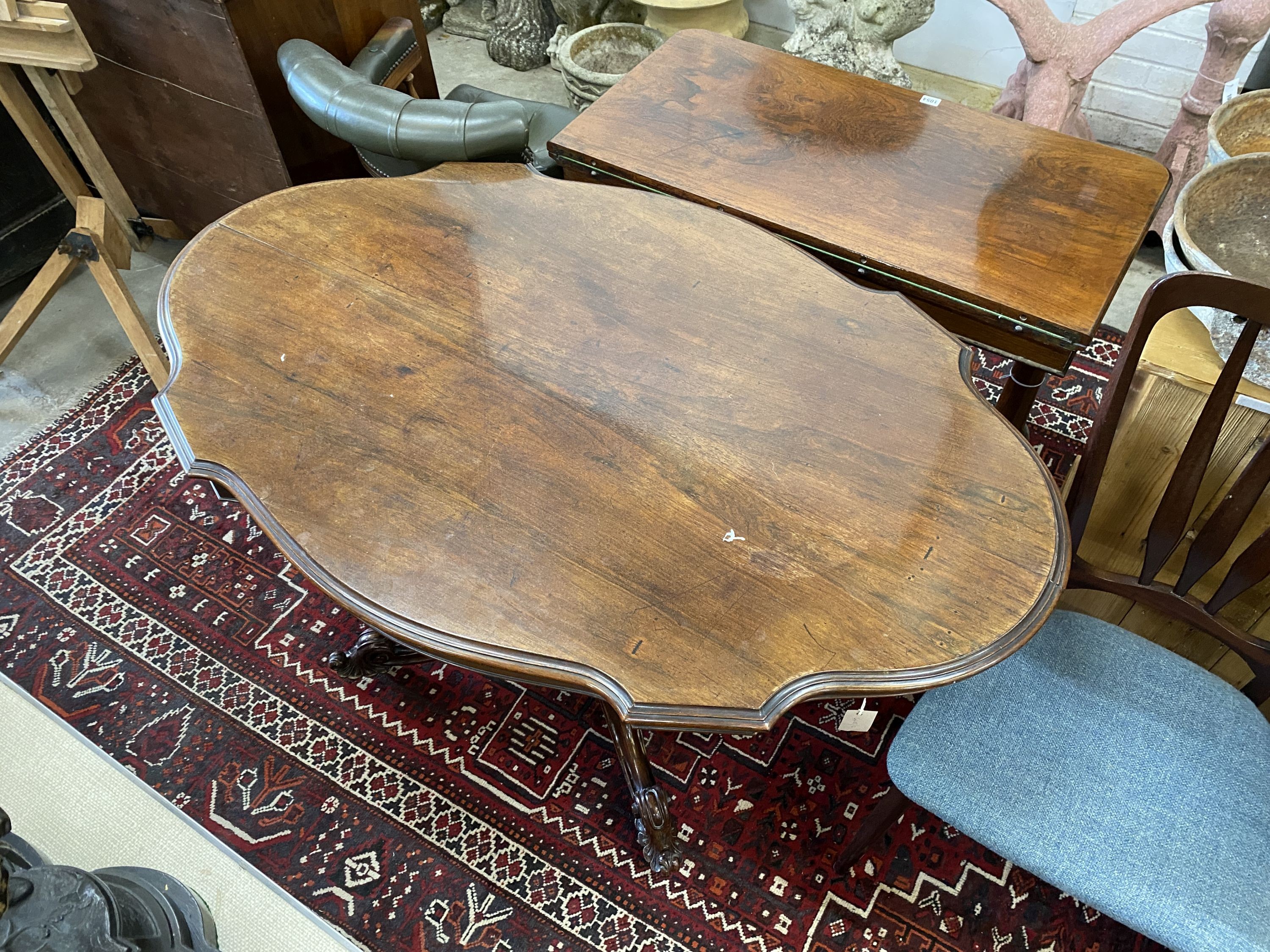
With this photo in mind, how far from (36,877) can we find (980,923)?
4.87 ft

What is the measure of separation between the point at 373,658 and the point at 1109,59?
10.2 ft

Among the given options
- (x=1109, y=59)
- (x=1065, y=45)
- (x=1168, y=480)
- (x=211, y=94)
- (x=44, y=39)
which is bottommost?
(x=1109, y=59)

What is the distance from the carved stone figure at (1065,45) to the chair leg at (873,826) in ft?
6.31

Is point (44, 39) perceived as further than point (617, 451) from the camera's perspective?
Yes

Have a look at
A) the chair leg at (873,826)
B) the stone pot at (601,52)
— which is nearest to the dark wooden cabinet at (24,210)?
the stone pot at (601,52)

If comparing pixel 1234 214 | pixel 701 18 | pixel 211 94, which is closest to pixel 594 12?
pixel 701 18

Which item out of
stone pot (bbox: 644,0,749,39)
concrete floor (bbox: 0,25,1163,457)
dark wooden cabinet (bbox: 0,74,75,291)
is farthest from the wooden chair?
dark wooden cabinet (bbox: 0,74,75,291)

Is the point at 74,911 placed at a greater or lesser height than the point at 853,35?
greater

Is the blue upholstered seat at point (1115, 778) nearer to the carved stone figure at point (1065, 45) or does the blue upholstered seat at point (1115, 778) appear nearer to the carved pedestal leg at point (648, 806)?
the carved pedestal leg at point (648, 806)

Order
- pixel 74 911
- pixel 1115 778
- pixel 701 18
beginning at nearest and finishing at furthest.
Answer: pixel 74 911 → pixel 1115 778 → pixel 701 18

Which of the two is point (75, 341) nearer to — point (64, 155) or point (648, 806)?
point (64, 155)

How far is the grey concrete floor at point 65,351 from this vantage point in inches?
94.0

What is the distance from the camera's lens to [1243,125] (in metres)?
1.67

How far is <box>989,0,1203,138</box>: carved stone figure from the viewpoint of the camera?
7.83ft
